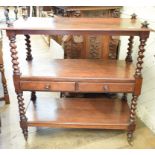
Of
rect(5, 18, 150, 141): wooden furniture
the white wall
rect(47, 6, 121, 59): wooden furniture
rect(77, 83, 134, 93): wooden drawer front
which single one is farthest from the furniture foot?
rect(47, 6, 121, 59): wooden furniture

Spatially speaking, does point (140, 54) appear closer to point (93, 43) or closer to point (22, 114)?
point (93, 43)

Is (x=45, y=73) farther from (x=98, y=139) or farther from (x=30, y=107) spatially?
(x=98, y=139)

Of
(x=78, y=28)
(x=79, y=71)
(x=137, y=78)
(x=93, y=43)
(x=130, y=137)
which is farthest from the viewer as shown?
(x=93, y=43)

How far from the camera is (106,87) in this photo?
5.77 ft

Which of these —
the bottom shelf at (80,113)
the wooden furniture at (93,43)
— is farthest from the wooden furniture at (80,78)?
the wooden furniture at (93,43)

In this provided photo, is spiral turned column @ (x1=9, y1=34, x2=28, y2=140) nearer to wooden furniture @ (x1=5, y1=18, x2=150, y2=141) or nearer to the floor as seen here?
wooden furniture @ (x1=5, y1=18, x2=150, y2=141)

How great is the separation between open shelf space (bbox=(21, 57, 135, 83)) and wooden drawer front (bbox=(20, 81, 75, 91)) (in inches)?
1.2

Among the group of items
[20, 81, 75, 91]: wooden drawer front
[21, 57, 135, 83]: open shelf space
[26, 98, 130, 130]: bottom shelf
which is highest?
[21, 57, 135, 83]: open shelf space

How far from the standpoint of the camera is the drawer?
1756 mm

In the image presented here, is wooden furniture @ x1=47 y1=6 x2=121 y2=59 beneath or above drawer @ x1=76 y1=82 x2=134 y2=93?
above

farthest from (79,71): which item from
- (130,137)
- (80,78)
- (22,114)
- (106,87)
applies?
(130,137)

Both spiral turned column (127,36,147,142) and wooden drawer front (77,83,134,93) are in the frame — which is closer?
spiral turned column (127,36,147,142)

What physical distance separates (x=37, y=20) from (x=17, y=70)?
0.42 metres

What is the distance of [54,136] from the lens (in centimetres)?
212
